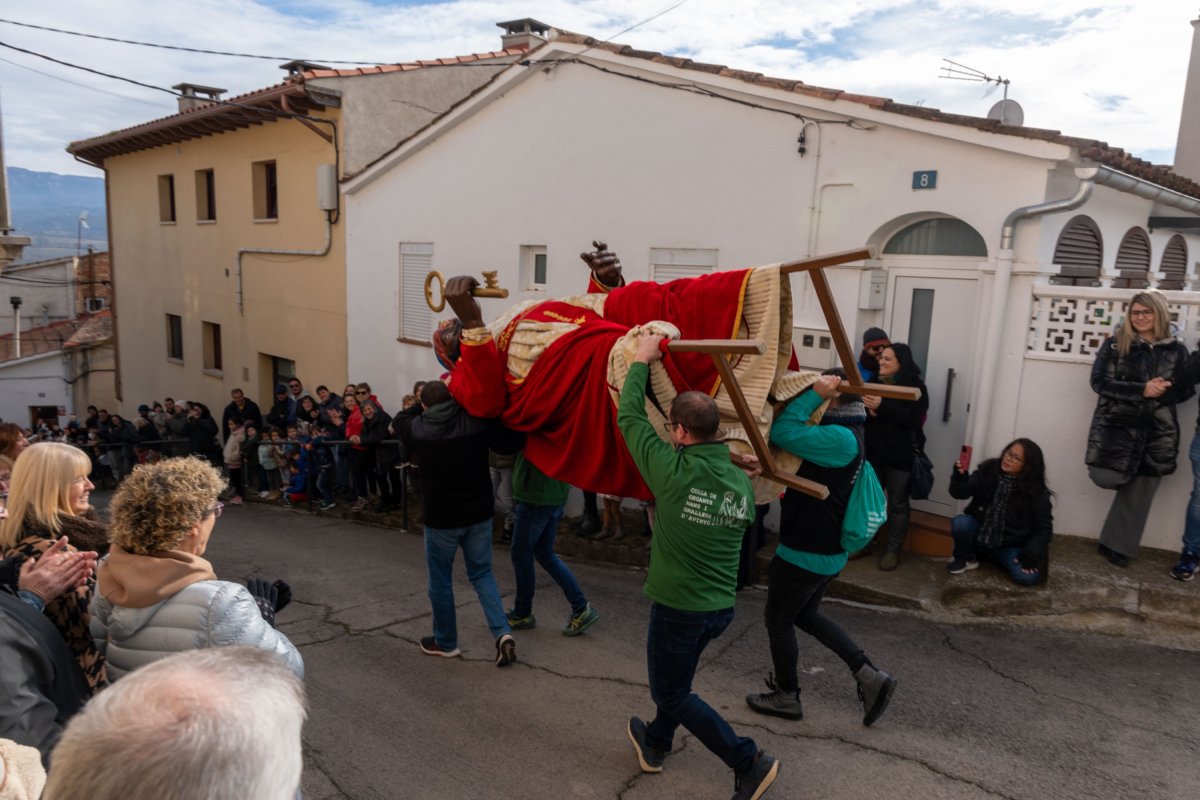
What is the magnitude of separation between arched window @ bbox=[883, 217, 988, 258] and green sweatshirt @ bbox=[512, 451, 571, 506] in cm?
368

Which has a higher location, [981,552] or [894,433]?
[894,433]

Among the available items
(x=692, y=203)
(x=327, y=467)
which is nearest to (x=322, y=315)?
(x=327, y=467)

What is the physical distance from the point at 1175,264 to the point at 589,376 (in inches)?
355

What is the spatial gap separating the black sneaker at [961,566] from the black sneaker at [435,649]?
341cm

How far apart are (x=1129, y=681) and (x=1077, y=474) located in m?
1.70

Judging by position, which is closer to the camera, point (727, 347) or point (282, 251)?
point (727, 347)

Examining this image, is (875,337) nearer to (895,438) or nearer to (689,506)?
(895,438)

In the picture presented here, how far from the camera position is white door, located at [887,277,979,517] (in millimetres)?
6508

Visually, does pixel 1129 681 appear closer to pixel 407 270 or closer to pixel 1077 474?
pixel 1077 474

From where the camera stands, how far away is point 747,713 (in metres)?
4.31

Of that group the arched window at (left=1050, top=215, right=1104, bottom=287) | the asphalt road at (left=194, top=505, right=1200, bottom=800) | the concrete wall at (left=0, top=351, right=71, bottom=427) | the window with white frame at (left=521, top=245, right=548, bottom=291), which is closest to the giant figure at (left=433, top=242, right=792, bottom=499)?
the asphalt road at (left=194, top=505, right=1200, bottom=800)

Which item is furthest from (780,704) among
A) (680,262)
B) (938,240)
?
(680,262)

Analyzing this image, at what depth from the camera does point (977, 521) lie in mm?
5762

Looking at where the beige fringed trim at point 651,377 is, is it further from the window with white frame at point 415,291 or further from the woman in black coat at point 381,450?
the window with white frame at point 415,291
